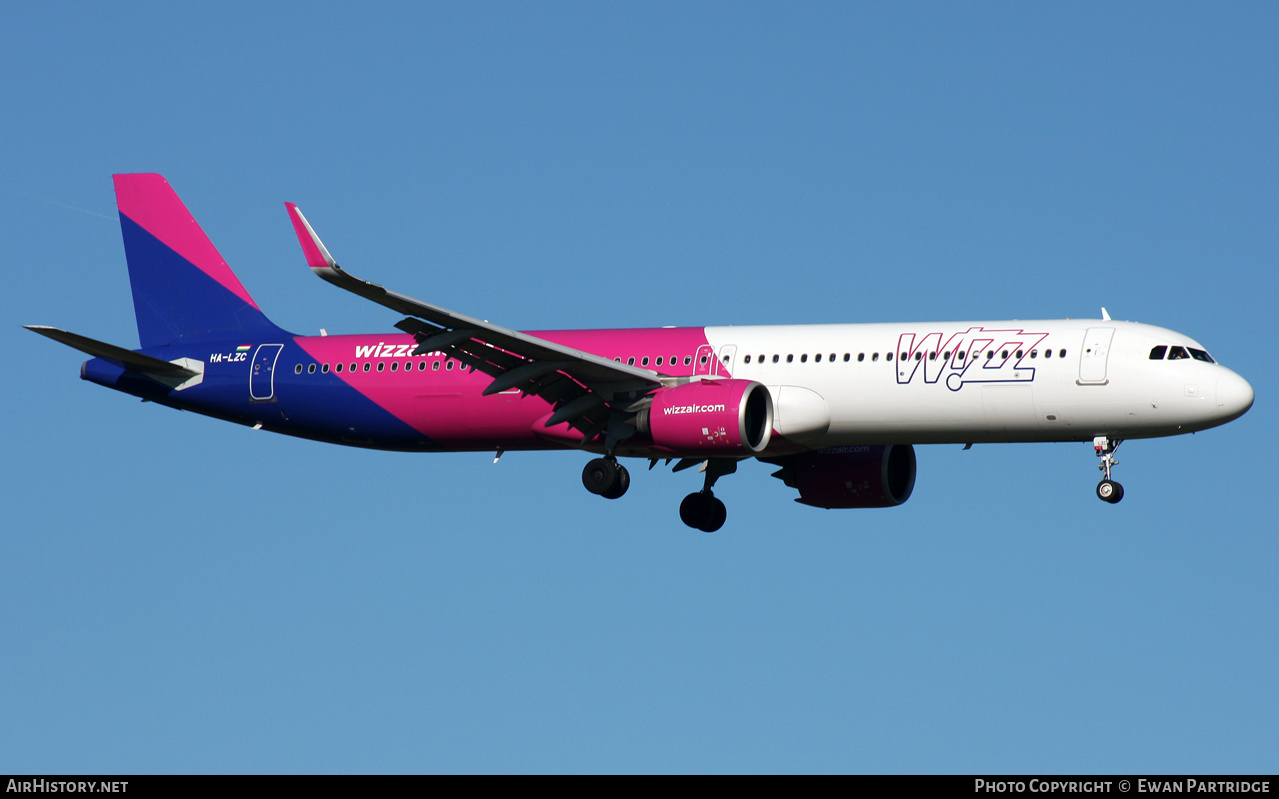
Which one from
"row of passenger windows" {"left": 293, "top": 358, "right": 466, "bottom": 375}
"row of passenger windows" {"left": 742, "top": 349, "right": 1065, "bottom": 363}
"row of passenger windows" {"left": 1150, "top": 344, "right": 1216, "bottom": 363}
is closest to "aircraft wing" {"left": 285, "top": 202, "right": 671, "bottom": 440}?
"row of passenger windows" {"left": 293, "top": 358, "right": 466, "bottom": 375}

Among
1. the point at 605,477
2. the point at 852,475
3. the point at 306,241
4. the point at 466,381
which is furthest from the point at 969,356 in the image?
the point at 306,241

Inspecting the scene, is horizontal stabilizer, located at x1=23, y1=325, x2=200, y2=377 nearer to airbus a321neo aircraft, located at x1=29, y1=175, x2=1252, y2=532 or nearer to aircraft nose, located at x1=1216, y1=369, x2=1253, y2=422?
airbus a321neo aircraft, located at x1=29, y1=175, x2=1252, y2=532

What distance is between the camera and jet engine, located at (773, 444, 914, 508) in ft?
151

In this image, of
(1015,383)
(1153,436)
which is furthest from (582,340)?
(1153,436)

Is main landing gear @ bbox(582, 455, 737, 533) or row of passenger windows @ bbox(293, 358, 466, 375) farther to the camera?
main landing gear @ bbox(582, 455, 737, 533)

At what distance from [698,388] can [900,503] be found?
8.56m

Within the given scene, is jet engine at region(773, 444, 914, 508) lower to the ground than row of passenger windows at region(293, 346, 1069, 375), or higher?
lower

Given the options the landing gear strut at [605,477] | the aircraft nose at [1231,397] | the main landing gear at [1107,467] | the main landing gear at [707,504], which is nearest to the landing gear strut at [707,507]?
the main landing gear at [707,504]

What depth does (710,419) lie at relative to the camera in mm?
40531

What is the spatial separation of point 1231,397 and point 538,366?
16155 millimetres

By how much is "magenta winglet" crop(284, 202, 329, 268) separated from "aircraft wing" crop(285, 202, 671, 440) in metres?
2.07

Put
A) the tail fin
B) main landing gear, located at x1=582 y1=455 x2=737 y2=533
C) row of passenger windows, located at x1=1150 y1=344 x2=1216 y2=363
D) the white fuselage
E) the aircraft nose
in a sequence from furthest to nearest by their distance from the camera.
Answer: the tail fin < main landing gear, located at x1=582 y1=455 x2=737 y2=533 < row of passenger windows, located at x1=1150 y1=344 x2=1216 y2=363 < the white fuselage < the aircraft nose

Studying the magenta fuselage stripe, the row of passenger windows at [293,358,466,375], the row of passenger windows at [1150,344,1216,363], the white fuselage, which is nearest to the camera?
the white fuselage

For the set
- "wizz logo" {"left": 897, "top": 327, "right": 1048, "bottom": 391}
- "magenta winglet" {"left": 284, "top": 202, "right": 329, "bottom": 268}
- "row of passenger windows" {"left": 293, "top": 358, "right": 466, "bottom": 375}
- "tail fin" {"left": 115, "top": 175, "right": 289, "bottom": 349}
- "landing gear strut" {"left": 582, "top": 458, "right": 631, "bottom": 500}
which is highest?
"tail fin" {"left": 115, "top": 175, "right": 289, "bottom": 349}
